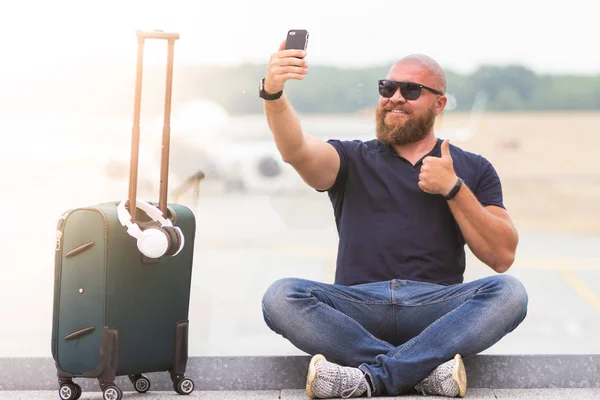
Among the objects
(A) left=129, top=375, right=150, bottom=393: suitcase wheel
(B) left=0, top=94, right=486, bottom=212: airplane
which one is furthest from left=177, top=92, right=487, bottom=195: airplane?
(A) left=129, top=375, right=150, bottom=393: suitcase wheel

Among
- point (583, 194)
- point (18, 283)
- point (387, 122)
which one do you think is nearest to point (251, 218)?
point (18, 283)

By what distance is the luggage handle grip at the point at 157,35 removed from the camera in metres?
2.18

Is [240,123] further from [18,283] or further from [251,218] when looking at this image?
[251,218]

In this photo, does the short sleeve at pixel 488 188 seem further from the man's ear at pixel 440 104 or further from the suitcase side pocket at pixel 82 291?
the suitcase side pocket at pixel 82 291

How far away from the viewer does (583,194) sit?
Answer: 24.7 metres

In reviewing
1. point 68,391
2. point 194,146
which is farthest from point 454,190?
point 194,146

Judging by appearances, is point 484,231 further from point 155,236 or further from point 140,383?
point 140,383

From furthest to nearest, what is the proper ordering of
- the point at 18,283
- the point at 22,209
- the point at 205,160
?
the point at 22,209 → the point at 18,283 → the point at 205,160

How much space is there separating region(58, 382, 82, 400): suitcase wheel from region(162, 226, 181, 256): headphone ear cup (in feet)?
1.32

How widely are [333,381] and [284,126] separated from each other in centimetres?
64

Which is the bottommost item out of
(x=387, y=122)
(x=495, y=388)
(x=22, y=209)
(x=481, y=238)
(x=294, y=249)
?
(x=294, y=249)

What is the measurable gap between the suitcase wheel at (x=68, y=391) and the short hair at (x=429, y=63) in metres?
1.21

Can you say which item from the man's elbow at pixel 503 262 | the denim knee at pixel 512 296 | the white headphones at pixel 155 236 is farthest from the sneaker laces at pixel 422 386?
the white headphones at pixel 155 236

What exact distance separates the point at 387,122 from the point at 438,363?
2.26 ft
